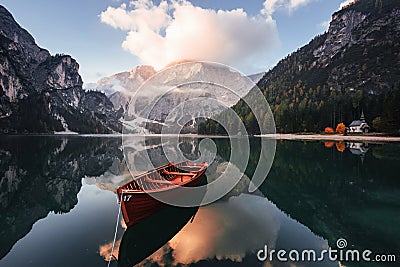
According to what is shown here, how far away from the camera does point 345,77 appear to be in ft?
492

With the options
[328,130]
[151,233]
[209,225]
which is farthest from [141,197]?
[328,130]

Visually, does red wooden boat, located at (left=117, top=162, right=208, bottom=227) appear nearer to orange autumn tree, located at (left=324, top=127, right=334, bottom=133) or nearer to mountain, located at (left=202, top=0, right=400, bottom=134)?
mountain, located at (left=202, top=0, right=400, bottom=134)

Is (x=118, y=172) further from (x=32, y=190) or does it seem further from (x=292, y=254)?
(x=292, y=254)

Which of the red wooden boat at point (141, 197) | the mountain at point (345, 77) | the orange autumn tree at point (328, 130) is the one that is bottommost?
the red wooden boat at point (141, 197)

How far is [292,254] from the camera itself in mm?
8680

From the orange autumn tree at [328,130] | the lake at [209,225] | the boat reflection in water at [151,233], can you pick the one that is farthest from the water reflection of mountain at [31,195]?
the orange autumn tree at [328,130]

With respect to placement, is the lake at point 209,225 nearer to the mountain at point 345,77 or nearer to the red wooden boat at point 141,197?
the red wooden boat at point 141,197

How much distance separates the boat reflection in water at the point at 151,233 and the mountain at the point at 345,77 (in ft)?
250

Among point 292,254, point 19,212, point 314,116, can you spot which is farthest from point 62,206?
point 314,116

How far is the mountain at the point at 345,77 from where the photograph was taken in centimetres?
9394

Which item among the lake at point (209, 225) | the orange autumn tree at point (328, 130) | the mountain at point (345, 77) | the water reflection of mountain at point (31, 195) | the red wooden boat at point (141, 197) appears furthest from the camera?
the mountain at point (345, 77)

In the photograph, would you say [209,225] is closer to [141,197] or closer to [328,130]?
[141,197]

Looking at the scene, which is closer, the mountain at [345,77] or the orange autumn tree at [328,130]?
the orange autumn tree at [328,130]

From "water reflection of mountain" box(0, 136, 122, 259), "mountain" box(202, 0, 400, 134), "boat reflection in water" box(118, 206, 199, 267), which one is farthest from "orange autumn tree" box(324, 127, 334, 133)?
"boat reflection in water" box(118, 206, 199, 267)
